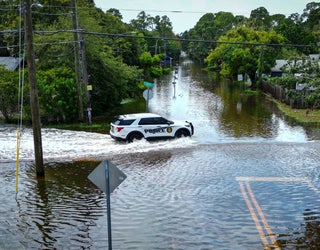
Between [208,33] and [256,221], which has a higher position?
[208,33]

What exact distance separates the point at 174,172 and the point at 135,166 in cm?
174

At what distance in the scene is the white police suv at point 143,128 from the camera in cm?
1980

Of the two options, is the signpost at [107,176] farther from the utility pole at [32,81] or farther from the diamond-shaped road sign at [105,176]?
the utility pole at [32,81]

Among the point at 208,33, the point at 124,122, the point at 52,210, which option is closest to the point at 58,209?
the point at 52,210

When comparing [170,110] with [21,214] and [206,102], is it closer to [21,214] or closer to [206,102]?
[206,102]

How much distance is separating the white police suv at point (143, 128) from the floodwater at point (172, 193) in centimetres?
43

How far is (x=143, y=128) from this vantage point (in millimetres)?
20047

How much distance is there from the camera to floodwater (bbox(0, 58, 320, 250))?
9.38 metres

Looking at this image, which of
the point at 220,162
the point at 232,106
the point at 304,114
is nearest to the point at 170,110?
the point at 232,106

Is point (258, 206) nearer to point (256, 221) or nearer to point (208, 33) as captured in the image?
point (256, 221)

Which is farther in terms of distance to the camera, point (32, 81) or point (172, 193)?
point (32, 81)

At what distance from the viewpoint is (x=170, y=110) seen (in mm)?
32062

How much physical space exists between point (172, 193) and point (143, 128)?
7.77m

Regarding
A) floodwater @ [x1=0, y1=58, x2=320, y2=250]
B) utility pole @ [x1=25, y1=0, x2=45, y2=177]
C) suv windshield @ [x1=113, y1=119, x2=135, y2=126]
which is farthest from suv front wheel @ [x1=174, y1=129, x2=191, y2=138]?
utility pole @ [x1=25, y1=0, x2=45, y2=177]
